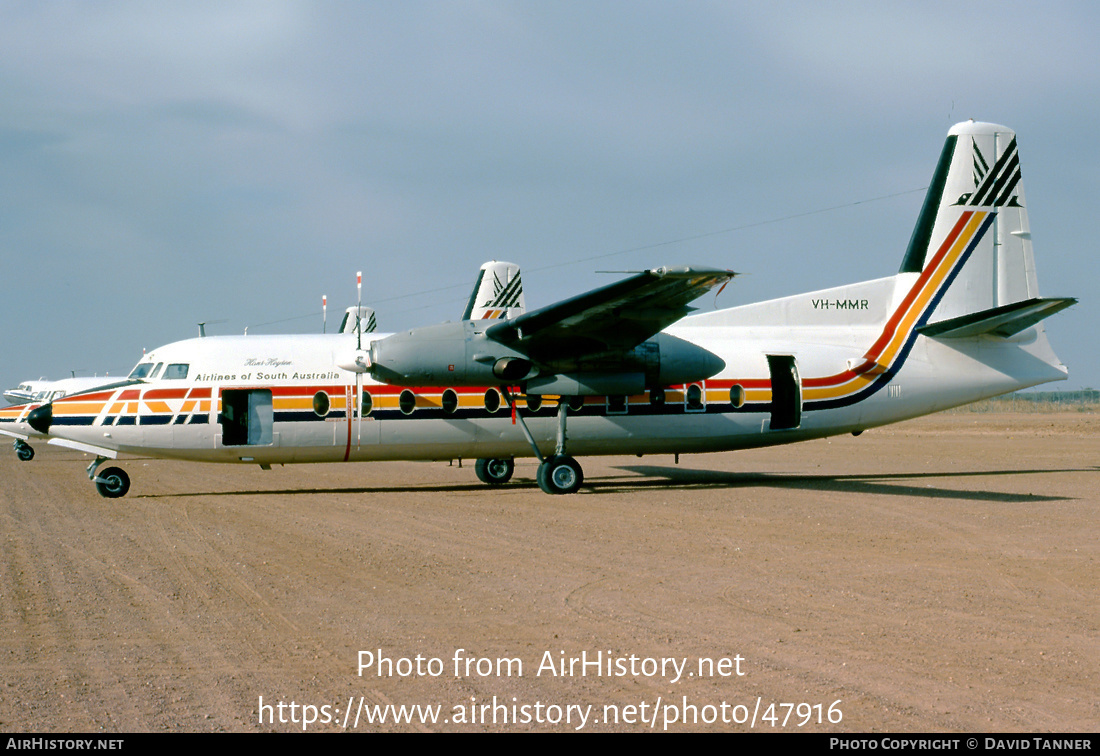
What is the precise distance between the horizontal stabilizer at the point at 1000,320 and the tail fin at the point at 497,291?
18540 mm

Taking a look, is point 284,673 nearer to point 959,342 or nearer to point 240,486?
point 240,486

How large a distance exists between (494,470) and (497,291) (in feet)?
55.1

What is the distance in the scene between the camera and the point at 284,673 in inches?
221

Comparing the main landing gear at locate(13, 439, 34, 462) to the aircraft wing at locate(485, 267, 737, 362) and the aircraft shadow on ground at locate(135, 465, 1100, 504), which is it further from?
the aircraft wing at locate(485, 267, 737, 362)

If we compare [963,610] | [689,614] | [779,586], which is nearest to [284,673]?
[689,614]

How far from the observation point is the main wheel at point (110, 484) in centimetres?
1642

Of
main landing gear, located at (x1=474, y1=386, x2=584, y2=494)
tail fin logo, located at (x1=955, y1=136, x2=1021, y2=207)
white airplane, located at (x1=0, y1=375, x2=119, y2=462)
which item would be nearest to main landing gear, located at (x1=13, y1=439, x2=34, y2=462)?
white airplane, located at (x1=0, y1=375, x2=119, y2=462)

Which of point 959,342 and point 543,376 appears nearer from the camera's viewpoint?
point 543,376

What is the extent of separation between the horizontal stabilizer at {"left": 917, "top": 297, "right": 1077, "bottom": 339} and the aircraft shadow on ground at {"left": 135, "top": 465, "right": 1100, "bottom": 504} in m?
3.05

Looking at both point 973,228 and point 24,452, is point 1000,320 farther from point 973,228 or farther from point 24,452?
point 24,452

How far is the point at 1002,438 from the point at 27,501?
37472 millimetres

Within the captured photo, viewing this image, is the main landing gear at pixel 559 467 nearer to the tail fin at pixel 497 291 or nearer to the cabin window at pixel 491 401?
the cabin window at pixel 491 401

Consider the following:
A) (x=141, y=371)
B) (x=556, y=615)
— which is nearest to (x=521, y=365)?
(x=141, y=371)

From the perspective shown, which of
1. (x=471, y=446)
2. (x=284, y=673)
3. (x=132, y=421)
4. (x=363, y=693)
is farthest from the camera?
(x=471, y=446)
